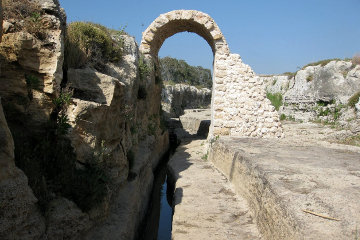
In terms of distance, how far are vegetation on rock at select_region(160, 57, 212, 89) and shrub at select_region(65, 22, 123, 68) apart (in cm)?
2798

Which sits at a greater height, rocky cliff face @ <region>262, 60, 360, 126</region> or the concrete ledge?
rocky cliff face @ <region>262, 60, 360, 126</region>

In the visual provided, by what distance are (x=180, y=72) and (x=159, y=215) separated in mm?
33106

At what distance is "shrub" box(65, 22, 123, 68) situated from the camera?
14.8 ft

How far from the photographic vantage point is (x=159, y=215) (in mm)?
6023

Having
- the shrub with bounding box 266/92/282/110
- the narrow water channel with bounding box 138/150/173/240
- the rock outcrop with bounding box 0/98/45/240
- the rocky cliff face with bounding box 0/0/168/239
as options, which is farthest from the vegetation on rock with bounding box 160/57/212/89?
the rock outcrop with bounding box 0/98/45/240

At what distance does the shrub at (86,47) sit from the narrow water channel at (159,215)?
323cm

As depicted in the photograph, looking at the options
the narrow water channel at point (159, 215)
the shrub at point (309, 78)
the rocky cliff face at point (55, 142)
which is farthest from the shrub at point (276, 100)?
the rocky cliff face at point (55, 142)

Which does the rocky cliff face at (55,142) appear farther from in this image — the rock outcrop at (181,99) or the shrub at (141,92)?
the rock outcrop at (181,99)

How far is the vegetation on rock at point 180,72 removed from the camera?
119 ft

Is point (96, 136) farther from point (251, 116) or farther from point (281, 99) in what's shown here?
point (281, 99)

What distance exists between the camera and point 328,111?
35.4 ft

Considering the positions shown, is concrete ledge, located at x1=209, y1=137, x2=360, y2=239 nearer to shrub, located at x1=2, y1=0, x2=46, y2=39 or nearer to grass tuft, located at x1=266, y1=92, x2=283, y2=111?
shrub, located at x1=2, y1=0, x2=46, y2=39

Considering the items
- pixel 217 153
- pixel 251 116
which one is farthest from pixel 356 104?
pixel 217 153

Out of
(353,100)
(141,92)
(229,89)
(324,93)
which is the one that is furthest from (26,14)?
(324,93)
